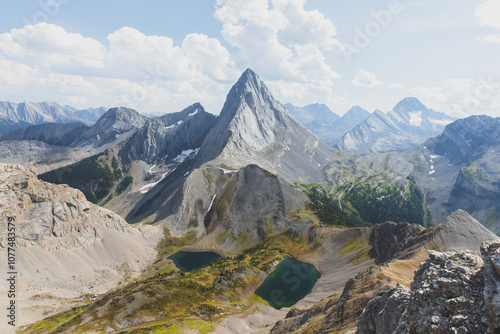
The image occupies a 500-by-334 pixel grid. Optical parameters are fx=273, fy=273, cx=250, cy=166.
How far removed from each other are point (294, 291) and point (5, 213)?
13563 cm

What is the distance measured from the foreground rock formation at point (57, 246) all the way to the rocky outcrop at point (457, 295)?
122 meters

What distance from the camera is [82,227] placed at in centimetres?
14988

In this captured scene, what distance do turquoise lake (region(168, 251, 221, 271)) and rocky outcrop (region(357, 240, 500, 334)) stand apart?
143624 millimetres

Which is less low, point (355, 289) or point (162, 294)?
point (162, 294)

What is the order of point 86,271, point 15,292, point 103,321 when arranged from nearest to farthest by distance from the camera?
point 103,321 → point 15,292 → point 86,271

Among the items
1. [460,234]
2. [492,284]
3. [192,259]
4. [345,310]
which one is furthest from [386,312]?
[192,259]

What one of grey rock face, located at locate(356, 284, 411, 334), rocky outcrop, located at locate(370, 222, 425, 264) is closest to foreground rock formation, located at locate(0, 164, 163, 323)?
grey rock face, located at locate(356, 284, 411, 334)

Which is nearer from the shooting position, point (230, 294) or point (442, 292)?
point (442, 292)

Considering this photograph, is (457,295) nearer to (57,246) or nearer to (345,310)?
(345,310)

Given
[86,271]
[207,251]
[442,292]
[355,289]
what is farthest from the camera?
[207,251]

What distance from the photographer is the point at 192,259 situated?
167 metres

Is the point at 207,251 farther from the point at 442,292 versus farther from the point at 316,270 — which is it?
the point at 442,292

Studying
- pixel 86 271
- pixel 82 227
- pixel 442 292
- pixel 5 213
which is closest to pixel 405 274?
pixel 442 292

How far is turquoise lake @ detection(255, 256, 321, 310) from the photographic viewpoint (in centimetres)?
11400
